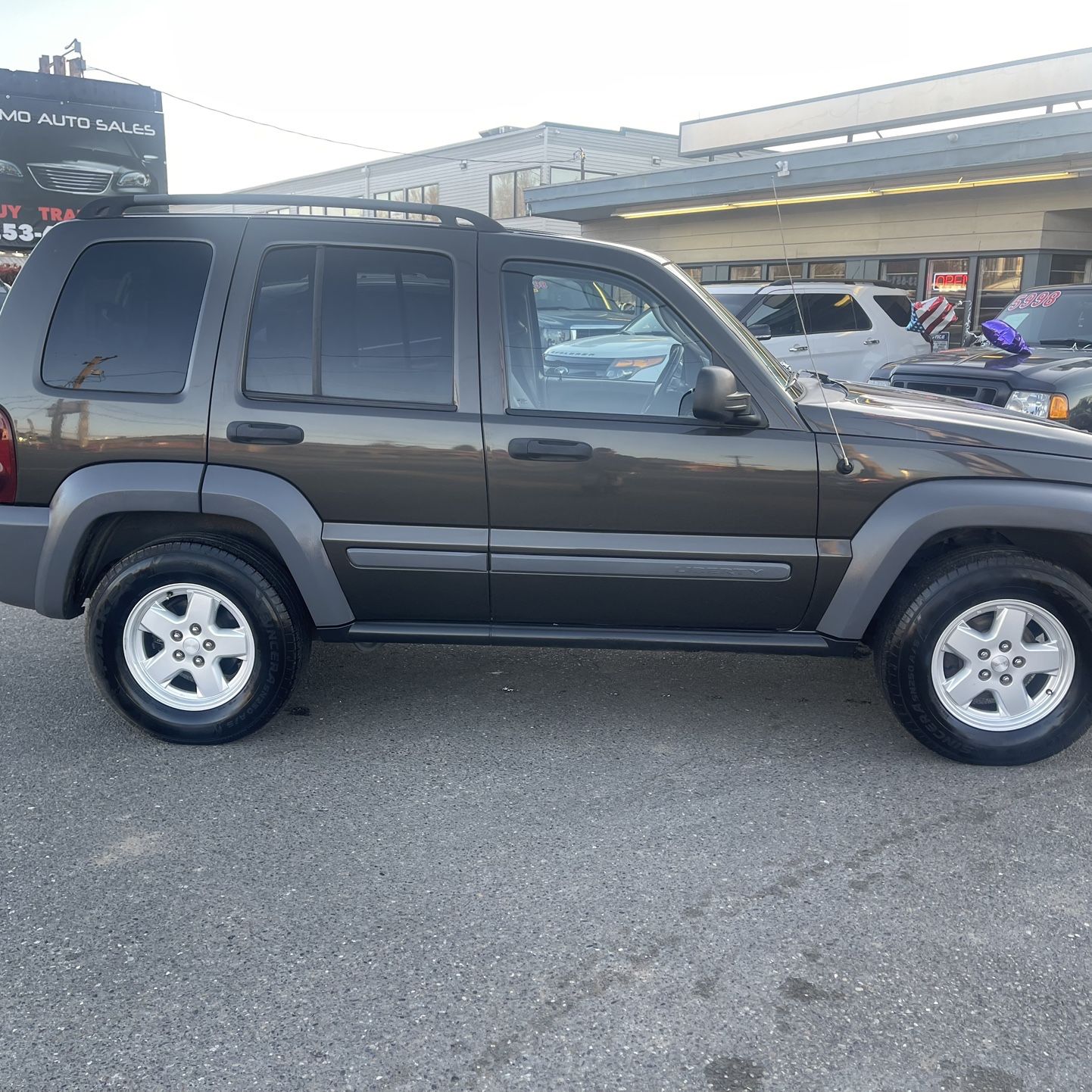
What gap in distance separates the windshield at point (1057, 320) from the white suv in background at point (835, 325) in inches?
116

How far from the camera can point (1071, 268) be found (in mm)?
16969

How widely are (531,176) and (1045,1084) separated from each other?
28036 mm

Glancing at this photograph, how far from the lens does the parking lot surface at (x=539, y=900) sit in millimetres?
2381

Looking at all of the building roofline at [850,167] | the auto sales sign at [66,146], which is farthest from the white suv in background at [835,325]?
the auto sales sign at [66,146]

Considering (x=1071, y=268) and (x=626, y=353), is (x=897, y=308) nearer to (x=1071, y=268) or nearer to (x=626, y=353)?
(x=1071, y=268)

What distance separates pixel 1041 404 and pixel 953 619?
3605 mm

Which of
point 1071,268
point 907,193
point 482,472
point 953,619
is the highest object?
point 907,193

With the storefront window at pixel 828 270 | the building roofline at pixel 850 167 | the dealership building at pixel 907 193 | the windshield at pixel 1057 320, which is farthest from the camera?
the storefront window at pixel 828 270

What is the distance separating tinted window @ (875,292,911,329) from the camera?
12000 millimetres

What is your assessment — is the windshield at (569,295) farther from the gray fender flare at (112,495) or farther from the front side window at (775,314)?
the front side window at (775,314)

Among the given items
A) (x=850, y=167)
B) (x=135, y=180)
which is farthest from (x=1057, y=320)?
(x=135, y=180)

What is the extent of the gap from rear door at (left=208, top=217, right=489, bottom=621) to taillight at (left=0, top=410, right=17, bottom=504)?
71 cm

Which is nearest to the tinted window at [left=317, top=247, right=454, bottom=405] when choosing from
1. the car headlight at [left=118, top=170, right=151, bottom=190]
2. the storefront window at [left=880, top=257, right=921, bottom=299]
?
the storefront window at [left=880, top=257, right=921, bottom=299]

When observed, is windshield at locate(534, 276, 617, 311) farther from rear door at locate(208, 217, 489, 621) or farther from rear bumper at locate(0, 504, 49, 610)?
rear bumper at locate(0, 504, 49, 610)
